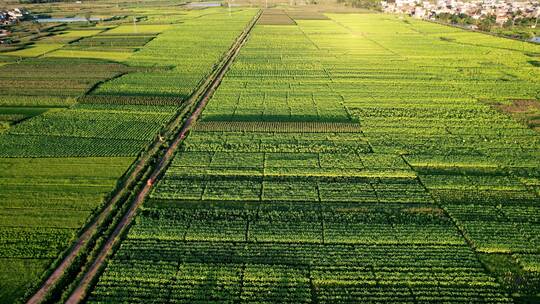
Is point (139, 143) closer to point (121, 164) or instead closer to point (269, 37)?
point (121, 164)

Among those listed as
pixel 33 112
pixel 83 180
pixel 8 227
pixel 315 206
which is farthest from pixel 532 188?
pixel 33 112

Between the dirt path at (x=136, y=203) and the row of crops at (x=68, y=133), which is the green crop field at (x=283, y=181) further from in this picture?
the dirt path at (x=136, y=203)

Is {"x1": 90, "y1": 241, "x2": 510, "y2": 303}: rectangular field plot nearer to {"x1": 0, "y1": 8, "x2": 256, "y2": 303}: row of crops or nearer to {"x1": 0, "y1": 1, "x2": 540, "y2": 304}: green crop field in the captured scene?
{"x1": 0, "y1": 1, "x2": 540, "y2": 304}: green crop field

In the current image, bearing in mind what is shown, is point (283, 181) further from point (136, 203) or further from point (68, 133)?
point (68, 133)

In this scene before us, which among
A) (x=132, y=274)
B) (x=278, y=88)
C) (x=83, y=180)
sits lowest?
(x=132, y=274)

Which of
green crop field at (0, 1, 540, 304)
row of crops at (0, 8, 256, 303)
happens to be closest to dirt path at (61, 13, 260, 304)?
green crop field at (0, 1, 540, 304)

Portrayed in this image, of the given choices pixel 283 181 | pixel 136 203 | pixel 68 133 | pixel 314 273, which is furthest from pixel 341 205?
→ pixel 68 133
